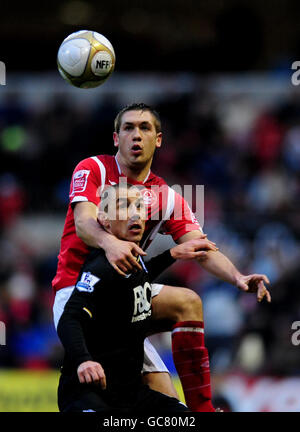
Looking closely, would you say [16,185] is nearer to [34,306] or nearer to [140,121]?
[34,306]

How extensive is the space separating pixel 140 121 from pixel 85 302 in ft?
5.44

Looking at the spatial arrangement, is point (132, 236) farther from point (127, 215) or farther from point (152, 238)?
point (152, 238)

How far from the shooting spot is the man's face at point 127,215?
221 inches

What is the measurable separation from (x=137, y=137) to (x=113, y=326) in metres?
1.55

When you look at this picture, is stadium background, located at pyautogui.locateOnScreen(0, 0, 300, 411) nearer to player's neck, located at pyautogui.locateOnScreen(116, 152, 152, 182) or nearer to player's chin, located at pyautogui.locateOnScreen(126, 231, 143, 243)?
player's neck, located at pyautogui.locateOnScreen(116, 152, 152, 182)

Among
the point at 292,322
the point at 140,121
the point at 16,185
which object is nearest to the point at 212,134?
the point at 16,185

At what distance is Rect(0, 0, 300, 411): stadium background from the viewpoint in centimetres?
1148

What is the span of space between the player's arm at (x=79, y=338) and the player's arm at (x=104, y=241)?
0.94 feet

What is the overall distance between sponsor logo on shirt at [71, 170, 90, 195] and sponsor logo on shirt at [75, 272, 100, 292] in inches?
36.8

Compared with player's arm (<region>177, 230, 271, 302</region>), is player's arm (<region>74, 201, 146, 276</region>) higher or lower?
higher

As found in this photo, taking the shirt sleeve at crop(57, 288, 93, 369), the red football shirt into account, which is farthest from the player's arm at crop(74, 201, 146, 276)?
the shirt sleeve at crop(57, 288, 93, 369)

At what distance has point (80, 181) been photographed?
6.30 metres

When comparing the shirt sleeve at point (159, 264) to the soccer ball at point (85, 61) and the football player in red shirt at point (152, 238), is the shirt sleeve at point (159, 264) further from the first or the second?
the soccer ball at point (85, 61)

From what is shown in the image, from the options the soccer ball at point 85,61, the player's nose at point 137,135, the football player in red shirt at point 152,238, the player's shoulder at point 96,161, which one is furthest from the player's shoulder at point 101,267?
the soccer ball at point 85,61
